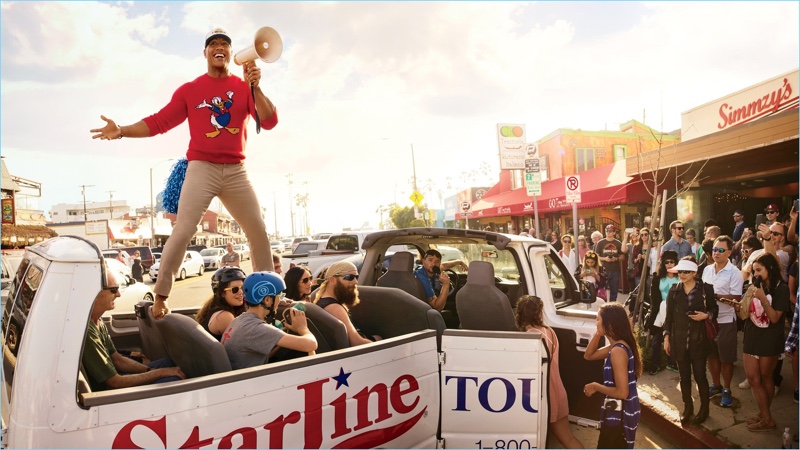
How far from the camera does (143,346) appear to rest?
13.4 ft

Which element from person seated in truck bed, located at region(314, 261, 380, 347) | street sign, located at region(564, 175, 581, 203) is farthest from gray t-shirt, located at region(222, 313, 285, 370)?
street sign, located at region(564, 175, 581, 203)

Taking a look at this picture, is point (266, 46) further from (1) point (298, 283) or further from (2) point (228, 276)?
(1) point (298, 283)

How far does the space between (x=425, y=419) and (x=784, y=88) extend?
42.4 ft

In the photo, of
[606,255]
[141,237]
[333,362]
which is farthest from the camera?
[141,237]

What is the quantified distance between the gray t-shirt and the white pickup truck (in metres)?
0.21

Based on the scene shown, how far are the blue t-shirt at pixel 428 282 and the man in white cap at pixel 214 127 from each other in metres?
2.75

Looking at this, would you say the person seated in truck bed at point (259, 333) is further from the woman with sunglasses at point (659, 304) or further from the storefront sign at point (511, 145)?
the storefront sign at point (511, 145)

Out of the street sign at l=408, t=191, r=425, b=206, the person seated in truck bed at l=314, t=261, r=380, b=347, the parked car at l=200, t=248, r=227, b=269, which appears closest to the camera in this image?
the person seated in truck bed at l=314, t=261, r=380, b=347

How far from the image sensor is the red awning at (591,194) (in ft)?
48.4

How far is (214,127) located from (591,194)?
1502 centimetres

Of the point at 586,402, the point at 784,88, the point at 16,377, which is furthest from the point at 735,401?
the point at 784,88

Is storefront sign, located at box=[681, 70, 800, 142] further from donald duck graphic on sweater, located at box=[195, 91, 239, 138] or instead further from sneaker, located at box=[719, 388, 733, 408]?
donald duck graphic on sweater, located at box=[195, 91, 239, 138]

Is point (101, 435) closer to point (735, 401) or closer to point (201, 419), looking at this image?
point (201, 419)

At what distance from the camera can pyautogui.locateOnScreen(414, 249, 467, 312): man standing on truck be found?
5.73 metres
